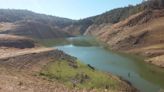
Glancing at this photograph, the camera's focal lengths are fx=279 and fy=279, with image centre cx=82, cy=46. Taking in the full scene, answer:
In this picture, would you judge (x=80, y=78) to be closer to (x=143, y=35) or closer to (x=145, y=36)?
(x=145, y=36)

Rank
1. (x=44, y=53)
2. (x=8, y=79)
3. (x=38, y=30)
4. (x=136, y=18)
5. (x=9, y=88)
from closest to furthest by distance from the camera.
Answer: (x=9, y=88), (x=8, y=79), (x=44, y=53), (x=136, y=18), (x=38, y=30)

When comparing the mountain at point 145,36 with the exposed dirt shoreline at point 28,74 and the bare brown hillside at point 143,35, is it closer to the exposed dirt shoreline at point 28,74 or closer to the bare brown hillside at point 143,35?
the bare brown hillside at point 143,35

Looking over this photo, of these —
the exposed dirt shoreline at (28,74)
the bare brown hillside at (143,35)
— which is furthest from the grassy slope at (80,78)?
the bare brown hillside at (143,35)

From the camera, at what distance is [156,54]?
7950 centimetres

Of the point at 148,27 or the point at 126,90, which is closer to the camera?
the point at 126,90

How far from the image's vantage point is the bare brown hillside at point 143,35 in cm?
9181

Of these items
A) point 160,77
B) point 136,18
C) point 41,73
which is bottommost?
point 160,77

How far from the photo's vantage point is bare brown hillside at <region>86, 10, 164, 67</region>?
9181cm

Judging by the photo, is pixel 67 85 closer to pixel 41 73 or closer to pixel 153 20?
pixel 41 73

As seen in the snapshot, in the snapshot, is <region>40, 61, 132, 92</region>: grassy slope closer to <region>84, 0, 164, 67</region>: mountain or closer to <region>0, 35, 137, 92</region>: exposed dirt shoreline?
<region>0, 35, 137, 92</region>: exposed dirt shoreline

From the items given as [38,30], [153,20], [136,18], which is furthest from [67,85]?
[38,30]

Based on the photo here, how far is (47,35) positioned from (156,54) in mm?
107955

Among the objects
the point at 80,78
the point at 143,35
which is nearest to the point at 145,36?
the point at 143,35

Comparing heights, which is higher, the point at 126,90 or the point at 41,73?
the point at 41,73
